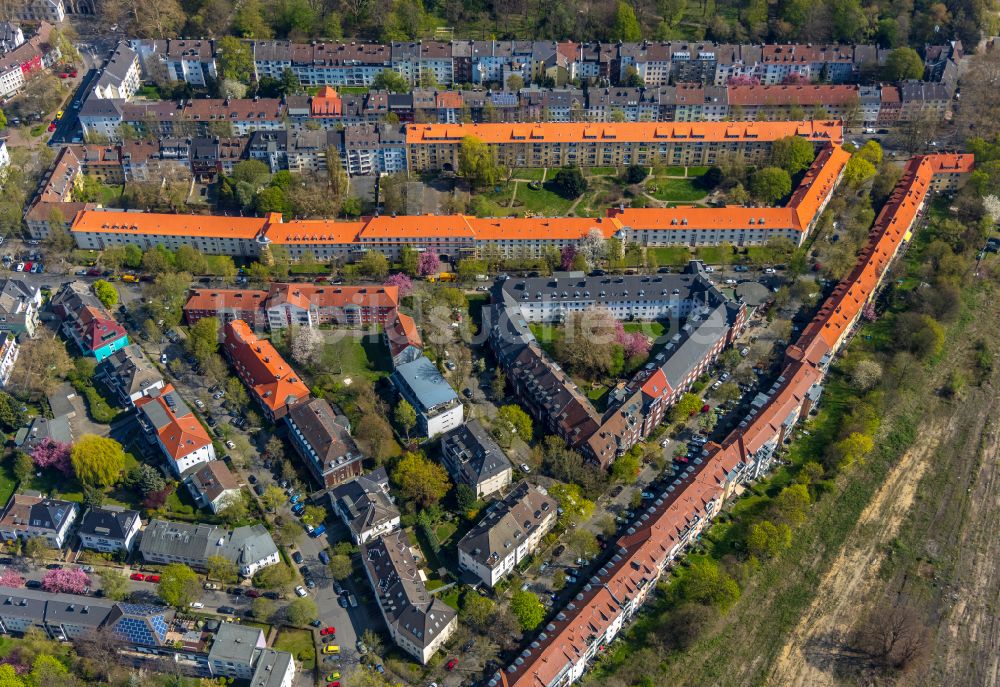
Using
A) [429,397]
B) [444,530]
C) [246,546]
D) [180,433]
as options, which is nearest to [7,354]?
[180,433]

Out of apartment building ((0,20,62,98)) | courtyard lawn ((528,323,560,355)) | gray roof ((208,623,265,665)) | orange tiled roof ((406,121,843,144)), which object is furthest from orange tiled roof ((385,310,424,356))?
apartment building ((0,20,62,98))

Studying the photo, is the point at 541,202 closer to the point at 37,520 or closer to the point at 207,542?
the point at 207,542

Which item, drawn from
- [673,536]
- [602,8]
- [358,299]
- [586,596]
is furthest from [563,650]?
[602,8]

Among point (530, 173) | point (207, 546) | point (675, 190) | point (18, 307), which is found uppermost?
point (530, 173)

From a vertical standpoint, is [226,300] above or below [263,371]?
above

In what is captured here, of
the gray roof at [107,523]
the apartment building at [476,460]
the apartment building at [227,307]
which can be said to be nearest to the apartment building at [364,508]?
the apartment building at [476,460]

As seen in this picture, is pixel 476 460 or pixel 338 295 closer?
pixel 476 460
